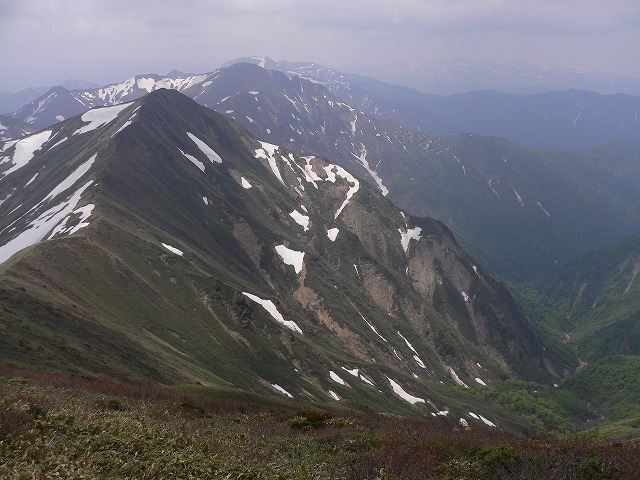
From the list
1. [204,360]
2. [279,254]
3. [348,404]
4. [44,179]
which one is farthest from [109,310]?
[44,179]

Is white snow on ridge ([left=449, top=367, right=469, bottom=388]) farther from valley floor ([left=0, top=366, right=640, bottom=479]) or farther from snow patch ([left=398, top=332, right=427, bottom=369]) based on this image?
valley floor ([left=0, top=366, right=640, bottom=479])

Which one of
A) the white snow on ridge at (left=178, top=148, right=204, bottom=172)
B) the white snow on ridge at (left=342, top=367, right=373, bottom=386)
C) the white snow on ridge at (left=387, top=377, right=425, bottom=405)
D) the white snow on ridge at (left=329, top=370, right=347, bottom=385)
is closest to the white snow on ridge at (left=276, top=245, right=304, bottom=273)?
the white snow on ridge at (left=178, top=148, right=204, bottom=172)

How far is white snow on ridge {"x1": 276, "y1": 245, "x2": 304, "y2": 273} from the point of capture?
168 m

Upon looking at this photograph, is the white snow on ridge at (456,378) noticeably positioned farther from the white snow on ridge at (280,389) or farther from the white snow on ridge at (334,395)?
the white snow on ridge at (280,389)

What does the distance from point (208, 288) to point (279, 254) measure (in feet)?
204

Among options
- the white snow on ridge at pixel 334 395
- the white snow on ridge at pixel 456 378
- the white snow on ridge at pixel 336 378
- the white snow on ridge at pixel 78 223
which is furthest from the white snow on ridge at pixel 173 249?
the white snow on ridge at pixel 456 378

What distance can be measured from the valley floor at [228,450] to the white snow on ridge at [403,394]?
7923 centimetres

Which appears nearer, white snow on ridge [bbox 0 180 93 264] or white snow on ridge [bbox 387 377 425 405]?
white snow on ridge [bbox 387 377 425 405]

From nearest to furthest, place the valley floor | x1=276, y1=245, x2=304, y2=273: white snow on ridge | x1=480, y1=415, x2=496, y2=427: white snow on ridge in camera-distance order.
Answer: the valley floor → x1=480, y1=415, x2=496, y2=427: white snow on ridge → x1=276, y1=245, x2=304, y2=273: white snow on ridge

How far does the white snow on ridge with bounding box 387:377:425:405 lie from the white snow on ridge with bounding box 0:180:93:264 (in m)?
85.9

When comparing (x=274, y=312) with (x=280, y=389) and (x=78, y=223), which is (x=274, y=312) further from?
(x=78, y=223)

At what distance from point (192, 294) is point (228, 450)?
8446 centimetres

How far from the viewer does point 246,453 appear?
1001 inches

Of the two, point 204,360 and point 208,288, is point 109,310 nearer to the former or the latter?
point 204,360
